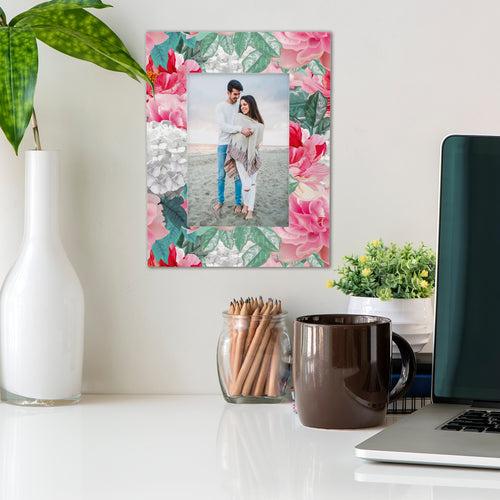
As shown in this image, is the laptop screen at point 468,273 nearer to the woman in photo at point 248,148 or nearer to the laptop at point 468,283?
the laptop at point 468,283

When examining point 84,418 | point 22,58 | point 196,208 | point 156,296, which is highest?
point 22,58

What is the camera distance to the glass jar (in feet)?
3.99

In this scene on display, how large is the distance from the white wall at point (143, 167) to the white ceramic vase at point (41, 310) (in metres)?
0.09

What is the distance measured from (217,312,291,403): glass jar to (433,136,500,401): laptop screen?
0.81 ft

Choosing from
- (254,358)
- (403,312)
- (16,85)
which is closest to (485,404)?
(403,312)

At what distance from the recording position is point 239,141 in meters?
1.31

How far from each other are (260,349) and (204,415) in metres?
0.12

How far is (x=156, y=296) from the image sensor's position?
132 cm

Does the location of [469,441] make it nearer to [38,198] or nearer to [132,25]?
[38,198]

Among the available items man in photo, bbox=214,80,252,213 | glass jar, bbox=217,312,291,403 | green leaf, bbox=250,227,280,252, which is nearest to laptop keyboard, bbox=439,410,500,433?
glass jar, bbox=217,312,291,403

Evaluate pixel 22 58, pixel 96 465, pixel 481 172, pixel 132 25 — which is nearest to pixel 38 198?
pixel 22 58

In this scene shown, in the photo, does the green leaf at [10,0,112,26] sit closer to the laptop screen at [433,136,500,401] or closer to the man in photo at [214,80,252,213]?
the man in photo at [214,80,252,213]

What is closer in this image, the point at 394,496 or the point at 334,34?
the point at 394,496

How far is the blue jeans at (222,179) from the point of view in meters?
1.31
